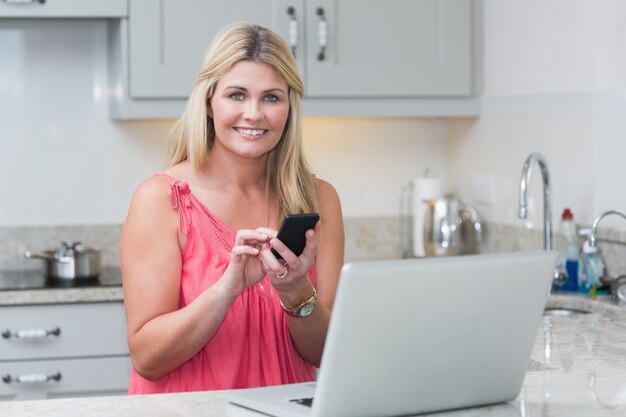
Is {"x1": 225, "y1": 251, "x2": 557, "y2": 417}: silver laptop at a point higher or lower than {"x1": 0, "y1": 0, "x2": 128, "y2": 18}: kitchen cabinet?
lower

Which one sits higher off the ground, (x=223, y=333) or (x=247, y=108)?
(x=247, y=108)

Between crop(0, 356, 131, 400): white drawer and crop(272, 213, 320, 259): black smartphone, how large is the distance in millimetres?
1660

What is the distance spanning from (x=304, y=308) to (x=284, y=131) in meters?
0.40

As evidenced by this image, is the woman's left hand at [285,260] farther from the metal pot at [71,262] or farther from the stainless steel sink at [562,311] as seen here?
the metal pot at [71,262]

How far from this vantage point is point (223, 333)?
2.02 meters

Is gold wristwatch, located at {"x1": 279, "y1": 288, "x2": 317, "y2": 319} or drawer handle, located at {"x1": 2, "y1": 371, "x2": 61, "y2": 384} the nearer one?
gold wristwatch, located at {"x1": 279, "y1": 288, "x2": 317, "y2": 319}

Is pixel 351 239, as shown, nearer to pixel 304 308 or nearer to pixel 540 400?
pixel 304 308

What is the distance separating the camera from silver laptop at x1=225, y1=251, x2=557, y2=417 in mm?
1334

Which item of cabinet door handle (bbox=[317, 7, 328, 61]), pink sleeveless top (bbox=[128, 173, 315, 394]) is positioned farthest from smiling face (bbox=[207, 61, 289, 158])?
cabinet door handle (bbox=[317, 7, 328, 61])

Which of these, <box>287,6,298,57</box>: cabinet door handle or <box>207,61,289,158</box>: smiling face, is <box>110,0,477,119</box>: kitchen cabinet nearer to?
<box>287,6,298,57</box>: cabinet door handle

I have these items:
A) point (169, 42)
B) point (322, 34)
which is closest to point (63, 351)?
point (169, 42)

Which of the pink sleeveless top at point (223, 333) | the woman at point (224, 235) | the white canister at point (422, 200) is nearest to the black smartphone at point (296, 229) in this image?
the woman at point (224, 235)

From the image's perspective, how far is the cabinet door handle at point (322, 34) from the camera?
3.40 m

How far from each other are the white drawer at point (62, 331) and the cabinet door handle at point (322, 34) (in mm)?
992
